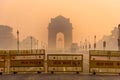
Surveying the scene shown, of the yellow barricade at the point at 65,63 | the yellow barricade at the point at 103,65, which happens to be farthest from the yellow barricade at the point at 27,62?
the yellow barricade at the point at 103,65

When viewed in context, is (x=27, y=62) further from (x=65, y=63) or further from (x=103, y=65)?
(x=103, y=65)

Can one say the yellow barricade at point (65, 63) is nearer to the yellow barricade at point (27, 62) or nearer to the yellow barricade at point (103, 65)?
the yellow barricade at point (27, 62)

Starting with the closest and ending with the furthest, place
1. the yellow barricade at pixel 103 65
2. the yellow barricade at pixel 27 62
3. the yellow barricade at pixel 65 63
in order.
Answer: the yellow barricade at pixel 103 65
the yellow barricade at pixel 27 62
the yellow barricade at pixel 65 63

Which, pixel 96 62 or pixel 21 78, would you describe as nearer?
pixel 21 78

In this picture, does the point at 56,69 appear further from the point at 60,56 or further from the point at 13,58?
Answer: the point at 13,58

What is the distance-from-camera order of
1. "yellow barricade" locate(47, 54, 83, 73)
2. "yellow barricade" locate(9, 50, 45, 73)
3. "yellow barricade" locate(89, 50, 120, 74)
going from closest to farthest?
1. "yellow barricade" locate(89, 50, 120, 74)
2. "yellow barricade" locate(9, 50, 45, 73)
3. "yellow barricade" locate(47, 54, 83, 73)

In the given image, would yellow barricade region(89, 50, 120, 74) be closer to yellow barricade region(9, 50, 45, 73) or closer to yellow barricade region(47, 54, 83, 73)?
yellow barricade region(47, 54, 83, 73)

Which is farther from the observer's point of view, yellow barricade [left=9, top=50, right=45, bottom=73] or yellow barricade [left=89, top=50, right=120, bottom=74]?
yellow barricade [left=9, top=50, right=45, bottom=73]

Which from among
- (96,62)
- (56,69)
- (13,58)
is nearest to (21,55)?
(13,58)

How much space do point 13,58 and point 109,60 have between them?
8.97 m

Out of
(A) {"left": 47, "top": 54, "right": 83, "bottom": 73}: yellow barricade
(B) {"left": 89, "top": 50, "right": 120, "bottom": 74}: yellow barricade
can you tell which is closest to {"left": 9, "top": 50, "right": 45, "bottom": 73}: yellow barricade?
(A) {"left": 47, "top": 54, "right": 83, "bottom": 73}: yellow barricade

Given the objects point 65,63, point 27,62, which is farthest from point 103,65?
point 27,62

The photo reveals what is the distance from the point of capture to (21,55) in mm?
30844

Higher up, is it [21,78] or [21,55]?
[21,55]
